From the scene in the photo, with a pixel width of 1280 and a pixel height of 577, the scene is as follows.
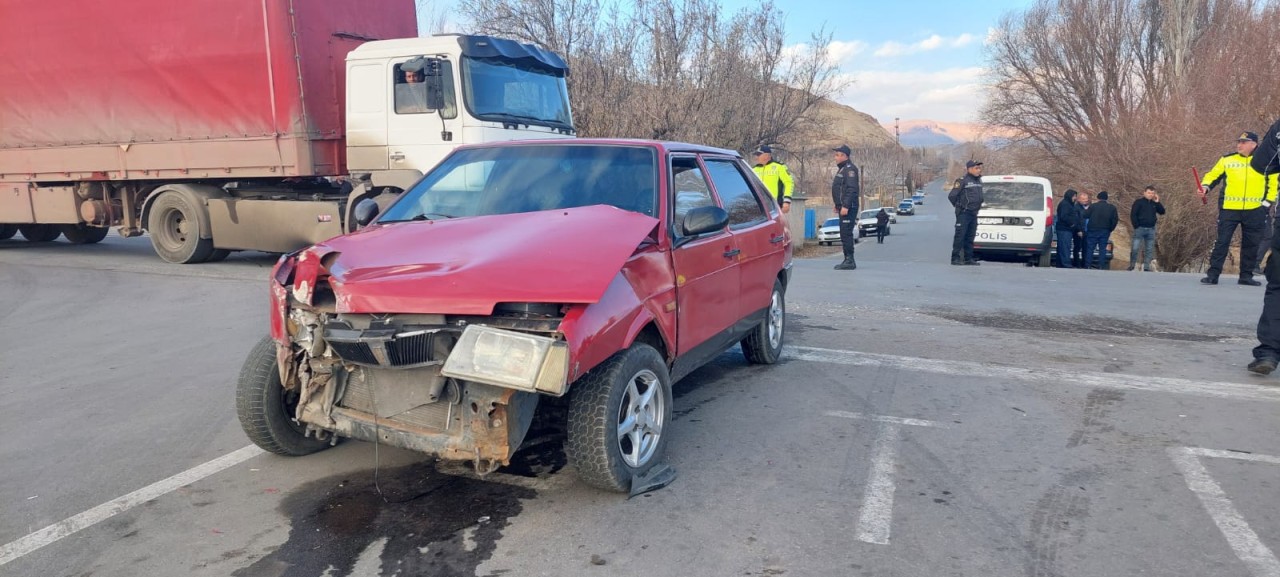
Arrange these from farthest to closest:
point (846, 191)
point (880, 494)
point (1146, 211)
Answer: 1. point (1146, 211)
2. point (846, 191)
3. point (880, 494)

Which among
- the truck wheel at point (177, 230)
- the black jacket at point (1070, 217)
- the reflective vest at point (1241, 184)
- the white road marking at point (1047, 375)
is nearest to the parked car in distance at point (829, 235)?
the black jacket at point (1070, 217)

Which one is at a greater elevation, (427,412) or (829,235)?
(427,412)

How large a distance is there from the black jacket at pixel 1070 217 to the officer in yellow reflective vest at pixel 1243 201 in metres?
5.78

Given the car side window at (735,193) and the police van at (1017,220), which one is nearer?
the car side window at (735,193)

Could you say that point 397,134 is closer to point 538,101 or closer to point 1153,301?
point 538,101

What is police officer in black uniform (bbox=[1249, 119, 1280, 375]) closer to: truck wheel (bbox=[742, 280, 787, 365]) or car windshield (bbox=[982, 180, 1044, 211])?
truck wheel (bbox=[742, 280, 787, 365])

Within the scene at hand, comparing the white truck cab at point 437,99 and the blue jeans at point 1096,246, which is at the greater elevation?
the white truck cab at point 437,99

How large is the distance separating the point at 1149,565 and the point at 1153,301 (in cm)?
753

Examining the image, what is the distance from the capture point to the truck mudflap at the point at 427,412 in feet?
11.6

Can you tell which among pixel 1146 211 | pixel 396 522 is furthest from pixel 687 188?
pixel 1146 211

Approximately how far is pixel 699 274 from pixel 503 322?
157cm

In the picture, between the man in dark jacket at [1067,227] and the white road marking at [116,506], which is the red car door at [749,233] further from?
the man in dark jacket at [1067,227]

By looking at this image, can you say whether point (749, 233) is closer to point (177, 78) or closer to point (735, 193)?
point (735, 193)

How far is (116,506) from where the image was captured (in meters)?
Result: 3.88
